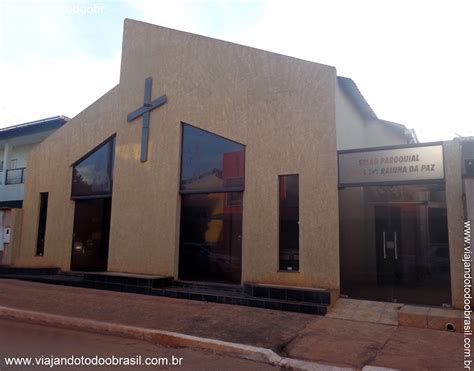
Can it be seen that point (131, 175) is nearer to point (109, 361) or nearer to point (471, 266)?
point (109, 361)

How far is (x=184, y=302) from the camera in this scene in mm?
9031

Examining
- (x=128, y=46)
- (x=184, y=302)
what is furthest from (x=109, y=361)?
(x=128, y=46)

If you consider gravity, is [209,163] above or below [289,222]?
above

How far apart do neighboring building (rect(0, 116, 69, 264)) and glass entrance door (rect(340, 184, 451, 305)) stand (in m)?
13.6

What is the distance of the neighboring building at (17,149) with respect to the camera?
17609 mm

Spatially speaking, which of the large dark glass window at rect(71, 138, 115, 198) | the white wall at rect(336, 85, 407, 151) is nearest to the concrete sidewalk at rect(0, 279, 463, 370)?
the large dark glass window at rect(71, 138, 115, 198)

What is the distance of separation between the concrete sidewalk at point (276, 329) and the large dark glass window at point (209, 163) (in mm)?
2938

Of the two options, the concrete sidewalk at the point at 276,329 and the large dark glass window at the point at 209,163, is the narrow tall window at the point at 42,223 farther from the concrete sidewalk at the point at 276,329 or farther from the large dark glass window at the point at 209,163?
the large dark glass window at the point at 209,163

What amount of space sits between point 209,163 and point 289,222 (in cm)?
282

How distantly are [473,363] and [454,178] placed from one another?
3558mm

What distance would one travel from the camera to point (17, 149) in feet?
66.2

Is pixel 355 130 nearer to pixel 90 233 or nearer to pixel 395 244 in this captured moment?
pixel 395 244

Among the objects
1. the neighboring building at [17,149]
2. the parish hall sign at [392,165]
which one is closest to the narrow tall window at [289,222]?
the parish hall sign at [392,165]

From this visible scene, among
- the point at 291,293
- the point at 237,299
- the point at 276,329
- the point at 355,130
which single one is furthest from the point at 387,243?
the point at 355,130
